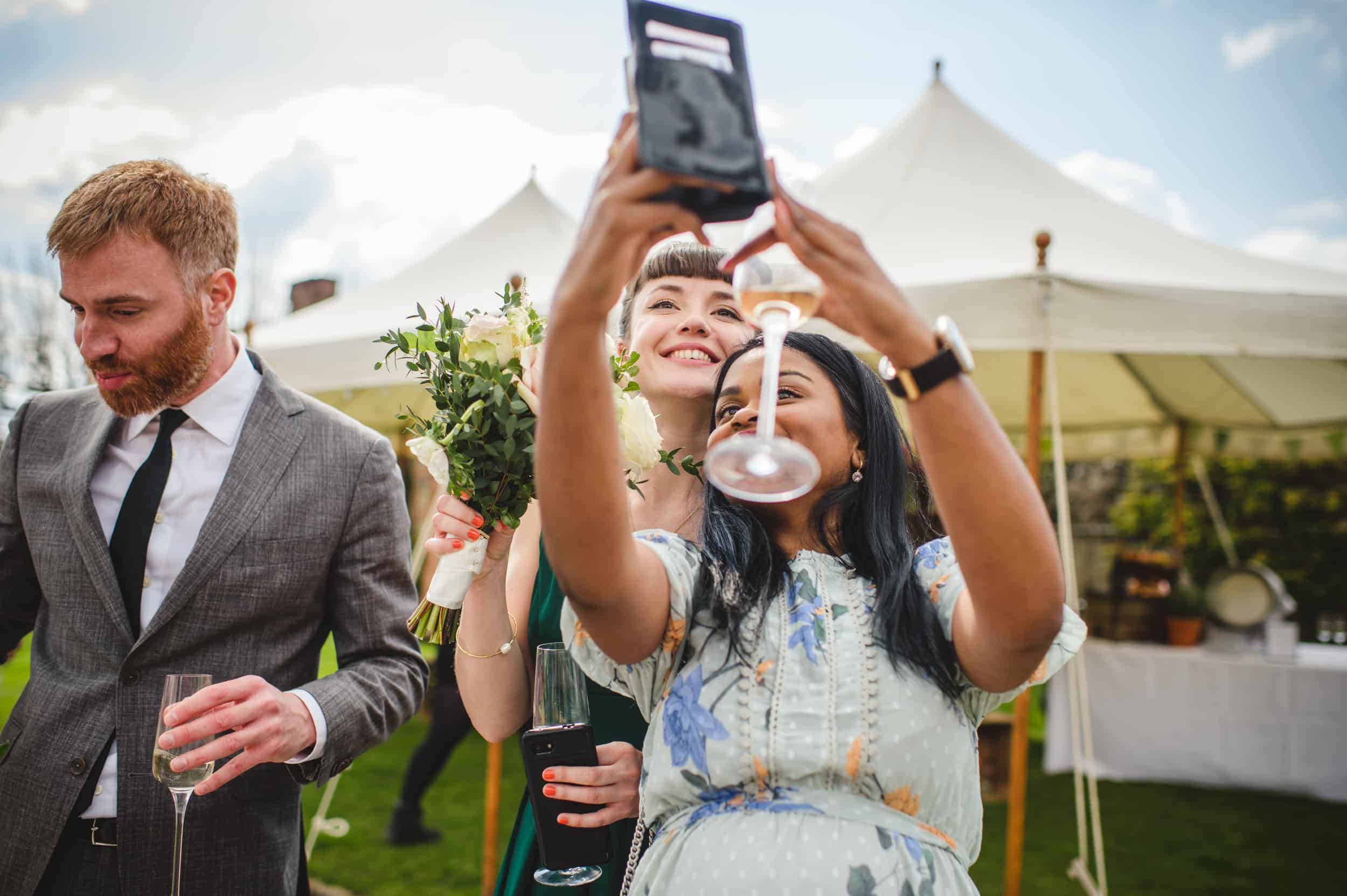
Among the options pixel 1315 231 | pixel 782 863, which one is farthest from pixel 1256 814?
pixel 1315 231

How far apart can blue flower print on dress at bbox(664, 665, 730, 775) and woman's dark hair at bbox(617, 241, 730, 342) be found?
43.4 inches

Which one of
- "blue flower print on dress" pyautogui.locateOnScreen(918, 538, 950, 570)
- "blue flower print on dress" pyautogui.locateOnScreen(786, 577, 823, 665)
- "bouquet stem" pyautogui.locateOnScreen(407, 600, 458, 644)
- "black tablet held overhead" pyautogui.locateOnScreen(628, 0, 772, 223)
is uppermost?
"black tablet held overhead" pyautogui.locateOnScreen(628, 0, 772, 223)

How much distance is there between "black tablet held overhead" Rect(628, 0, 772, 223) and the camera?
0.90 meters

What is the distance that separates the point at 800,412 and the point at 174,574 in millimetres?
1448

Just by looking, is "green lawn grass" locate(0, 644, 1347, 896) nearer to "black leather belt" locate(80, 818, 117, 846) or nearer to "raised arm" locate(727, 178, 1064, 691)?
"black leather belt" locate(80, 818, 117, 846)

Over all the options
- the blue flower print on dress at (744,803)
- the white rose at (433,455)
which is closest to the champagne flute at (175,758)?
the white rose at (433,455)

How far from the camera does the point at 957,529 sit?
105cm

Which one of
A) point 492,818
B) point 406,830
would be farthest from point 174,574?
point 406,830

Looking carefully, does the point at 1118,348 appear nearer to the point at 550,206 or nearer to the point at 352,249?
the point at 550,206

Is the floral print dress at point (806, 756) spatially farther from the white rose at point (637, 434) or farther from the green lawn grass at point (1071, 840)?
the green lawn grass at point (1071, 840)

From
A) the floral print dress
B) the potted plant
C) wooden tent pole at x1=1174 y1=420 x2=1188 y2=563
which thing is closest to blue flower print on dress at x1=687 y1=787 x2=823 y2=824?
the floral print dress

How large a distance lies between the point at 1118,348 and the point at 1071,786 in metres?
4.29

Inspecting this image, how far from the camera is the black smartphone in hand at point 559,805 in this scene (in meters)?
1.53

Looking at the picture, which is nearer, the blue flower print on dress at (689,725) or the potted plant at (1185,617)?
the blue flower print on dress at (689,725)
